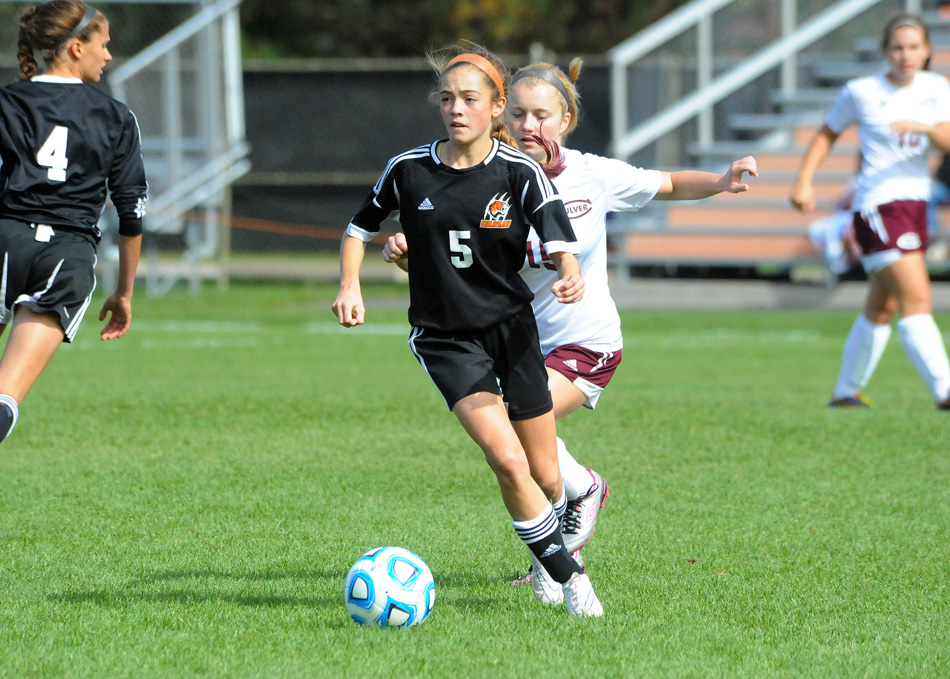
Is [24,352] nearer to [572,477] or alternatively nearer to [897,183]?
[572,477]

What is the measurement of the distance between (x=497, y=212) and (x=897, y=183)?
4682 millimetres

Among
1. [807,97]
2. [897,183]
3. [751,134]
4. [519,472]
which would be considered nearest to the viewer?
[519,472]

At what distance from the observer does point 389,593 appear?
12.4ft

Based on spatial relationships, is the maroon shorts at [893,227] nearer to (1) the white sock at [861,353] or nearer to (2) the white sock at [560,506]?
(1) the white sock at [861,353]

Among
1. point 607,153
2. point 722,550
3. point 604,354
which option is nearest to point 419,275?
point 604,354

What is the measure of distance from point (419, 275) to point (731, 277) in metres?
14.6

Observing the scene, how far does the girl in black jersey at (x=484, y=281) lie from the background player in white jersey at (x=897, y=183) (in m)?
4.04

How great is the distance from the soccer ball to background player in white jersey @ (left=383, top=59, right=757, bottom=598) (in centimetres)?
75

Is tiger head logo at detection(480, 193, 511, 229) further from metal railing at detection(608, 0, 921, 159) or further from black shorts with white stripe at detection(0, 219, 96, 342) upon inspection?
metal railing at detection(608, 0, 921, 159)

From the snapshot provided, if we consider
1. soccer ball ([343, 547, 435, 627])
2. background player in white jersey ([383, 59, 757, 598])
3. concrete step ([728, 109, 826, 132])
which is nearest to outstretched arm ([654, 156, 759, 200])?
background player in white jersey ([383, 59, 757, 598])

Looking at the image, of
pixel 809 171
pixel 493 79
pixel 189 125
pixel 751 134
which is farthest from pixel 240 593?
pixel 751 134

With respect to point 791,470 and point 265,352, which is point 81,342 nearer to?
point 265,352

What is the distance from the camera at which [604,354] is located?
15.2ft

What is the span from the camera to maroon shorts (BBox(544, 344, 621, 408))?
4.58 meters
